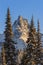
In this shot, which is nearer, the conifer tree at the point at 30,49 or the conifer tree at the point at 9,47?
the conifer tree at the point at 9,47

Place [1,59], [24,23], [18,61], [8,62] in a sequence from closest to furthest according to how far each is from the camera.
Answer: [1,59] < [8,62] < [18,61] < [24,23]

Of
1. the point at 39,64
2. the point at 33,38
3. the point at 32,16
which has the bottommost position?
the point at 39,64

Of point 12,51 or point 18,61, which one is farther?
point 18,61

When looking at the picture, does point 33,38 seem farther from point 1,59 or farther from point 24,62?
point 1,59

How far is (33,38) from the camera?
58281 mm

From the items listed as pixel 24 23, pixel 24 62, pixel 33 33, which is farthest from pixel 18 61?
pixel 24 23

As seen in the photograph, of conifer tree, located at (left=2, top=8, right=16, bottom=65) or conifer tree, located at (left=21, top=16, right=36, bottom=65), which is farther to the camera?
conifer tree, located at (left=21, top=16, right=36, bottom=65)

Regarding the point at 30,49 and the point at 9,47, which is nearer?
the point at 9,47

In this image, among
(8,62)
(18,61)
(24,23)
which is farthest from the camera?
(24,23)

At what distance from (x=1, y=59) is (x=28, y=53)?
24.3ft

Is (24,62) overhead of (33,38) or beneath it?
beneath

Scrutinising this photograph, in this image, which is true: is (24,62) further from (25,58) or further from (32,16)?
(32,16)

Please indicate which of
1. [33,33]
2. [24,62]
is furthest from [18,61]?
[33,33]

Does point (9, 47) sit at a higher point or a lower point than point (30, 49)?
higher
